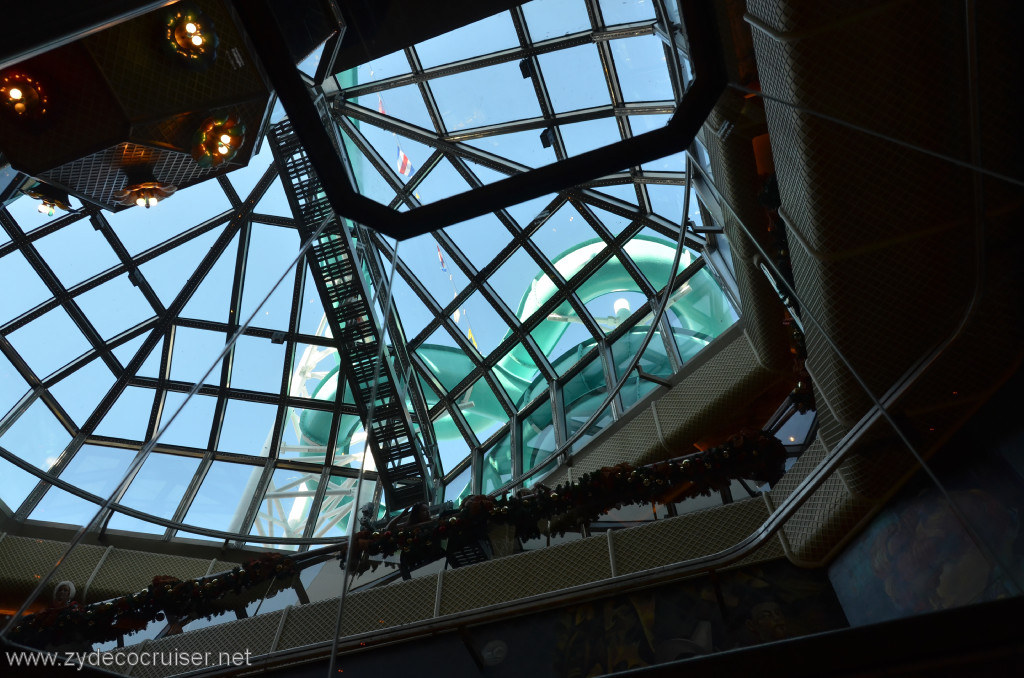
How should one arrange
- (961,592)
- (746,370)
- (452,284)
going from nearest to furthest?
(961,592)
(746,370)
(452,284)

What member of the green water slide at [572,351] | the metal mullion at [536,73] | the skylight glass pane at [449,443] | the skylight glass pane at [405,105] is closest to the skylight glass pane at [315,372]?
the green water slide at [572,351]

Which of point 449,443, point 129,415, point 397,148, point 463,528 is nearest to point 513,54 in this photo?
point 397,148

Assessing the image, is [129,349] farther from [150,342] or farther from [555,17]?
[555,17]

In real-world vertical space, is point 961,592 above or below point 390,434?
above

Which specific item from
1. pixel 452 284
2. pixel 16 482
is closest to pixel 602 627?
pixel 452 284

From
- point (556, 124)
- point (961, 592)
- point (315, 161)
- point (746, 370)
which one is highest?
point (315, 161)

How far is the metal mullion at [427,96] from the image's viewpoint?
13.6m

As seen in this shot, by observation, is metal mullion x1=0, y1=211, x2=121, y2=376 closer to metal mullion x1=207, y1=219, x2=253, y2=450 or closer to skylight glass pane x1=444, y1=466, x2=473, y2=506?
metal mullion x1=207, y1=219, x2=253, y2=450

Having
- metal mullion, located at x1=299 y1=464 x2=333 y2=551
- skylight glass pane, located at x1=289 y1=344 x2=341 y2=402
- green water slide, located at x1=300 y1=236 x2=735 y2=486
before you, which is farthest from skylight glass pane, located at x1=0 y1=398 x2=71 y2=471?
metal mullion, located at x1=299 y1=464 x2=333 y2=551

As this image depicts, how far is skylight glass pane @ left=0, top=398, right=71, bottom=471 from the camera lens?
16.2 m

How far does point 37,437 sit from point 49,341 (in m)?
2.31

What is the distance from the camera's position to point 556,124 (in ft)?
44.9

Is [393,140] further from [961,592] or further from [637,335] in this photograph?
[961,592]

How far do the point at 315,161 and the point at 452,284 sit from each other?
12595 millimetres
